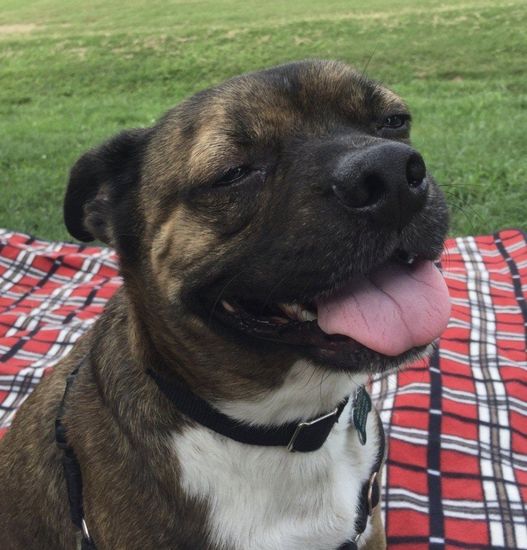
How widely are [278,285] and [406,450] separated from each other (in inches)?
72.1

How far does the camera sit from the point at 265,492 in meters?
2.32

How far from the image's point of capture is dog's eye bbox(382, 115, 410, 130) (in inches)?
95.9

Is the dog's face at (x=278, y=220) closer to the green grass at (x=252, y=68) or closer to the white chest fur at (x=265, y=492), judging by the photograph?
the white chest fur at (x=265, y=492)

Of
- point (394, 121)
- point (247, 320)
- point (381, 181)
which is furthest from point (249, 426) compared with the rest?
point (394, 121)

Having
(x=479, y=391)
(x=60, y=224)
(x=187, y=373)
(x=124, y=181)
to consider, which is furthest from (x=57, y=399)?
A: (x=60, y=224)

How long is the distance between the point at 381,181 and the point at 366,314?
386 mm

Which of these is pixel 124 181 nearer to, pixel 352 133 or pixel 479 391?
pixel 352 133

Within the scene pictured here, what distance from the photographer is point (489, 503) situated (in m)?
3.23

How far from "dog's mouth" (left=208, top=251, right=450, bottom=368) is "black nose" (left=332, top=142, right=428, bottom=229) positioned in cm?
21

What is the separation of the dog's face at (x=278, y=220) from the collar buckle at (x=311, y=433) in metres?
0.23

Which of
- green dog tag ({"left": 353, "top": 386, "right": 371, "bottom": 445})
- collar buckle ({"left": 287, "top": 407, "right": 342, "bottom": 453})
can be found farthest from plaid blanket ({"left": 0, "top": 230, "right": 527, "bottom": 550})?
collar buckle ({"left": 287, "top": 407, "right": 342, "bottom": 453})

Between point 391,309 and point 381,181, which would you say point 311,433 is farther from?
point 381,181

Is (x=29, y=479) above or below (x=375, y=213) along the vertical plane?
below

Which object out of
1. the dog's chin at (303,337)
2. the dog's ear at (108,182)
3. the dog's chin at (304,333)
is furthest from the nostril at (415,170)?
the dog's ear at (108,182)
